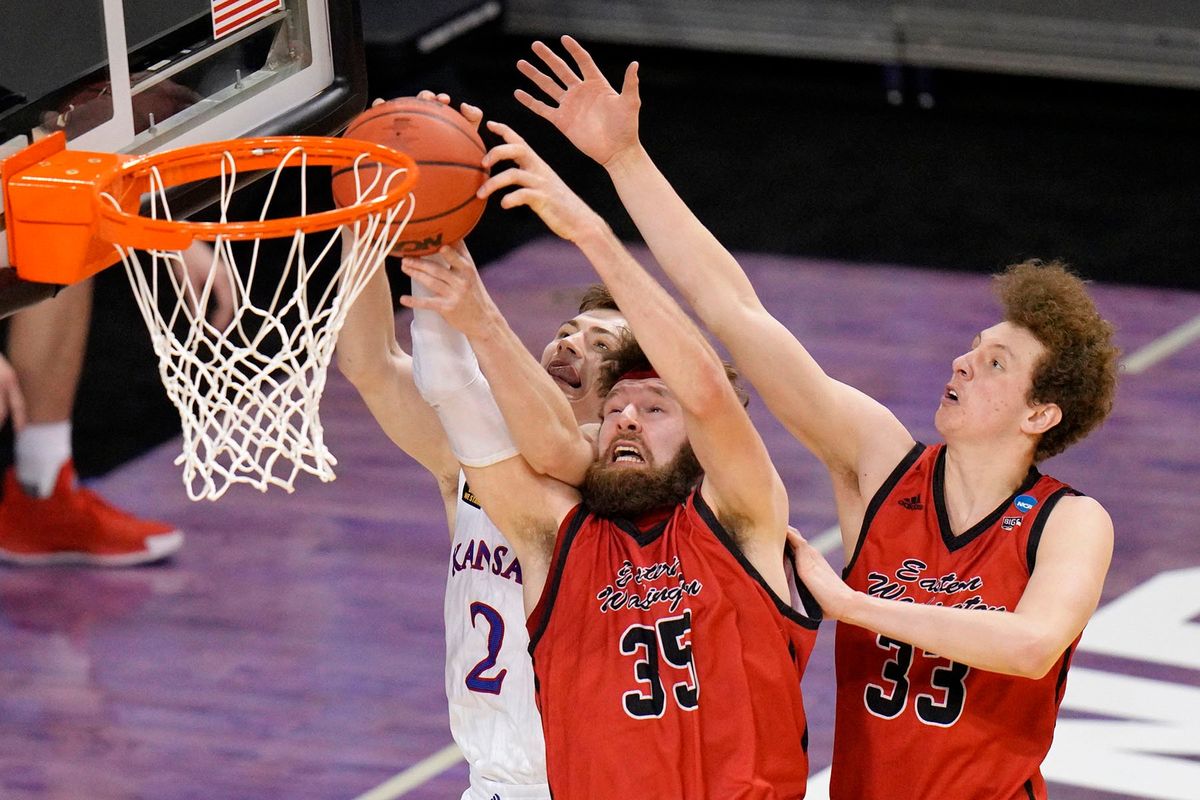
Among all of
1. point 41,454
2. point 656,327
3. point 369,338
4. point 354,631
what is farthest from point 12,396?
point 656,327

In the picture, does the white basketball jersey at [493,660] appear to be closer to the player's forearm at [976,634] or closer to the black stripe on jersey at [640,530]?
the black stripe on jersey at [640,530]

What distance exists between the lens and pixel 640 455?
4.26 m

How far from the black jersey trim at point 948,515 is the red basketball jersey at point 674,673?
0.35 m

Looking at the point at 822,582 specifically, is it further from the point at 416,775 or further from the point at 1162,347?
the point at 1162,347

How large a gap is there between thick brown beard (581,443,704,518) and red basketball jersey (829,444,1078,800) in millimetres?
420

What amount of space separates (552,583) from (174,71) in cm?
144

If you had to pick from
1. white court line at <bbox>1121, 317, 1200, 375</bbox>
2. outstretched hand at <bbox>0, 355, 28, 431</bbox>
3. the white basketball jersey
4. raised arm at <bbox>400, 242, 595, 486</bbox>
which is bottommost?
white court line at <bbox>1121, 317, 1200, 375</bbox>

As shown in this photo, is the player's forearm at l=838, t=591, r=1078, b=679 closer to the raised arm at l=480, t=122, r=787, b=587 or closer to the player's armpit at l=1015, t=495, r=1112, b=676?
the player's armpit at l=1015, t=495, r=1112, b=676

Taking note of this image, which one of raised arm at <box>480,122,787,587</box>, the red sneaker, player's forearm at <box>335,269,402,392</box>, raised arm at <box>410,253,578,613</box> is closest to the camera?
raised arm at <box>480,122,787,587</box>

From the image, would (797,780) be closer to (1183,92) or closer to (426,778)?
(426,778)

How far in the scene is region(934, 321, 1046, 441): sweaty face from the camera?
4.28 m

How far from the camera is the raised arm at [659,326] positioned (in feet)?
12.7

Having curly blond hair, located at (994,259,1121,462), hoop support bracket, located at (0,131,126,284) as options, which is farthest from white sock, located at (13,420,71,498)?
curly blond hair, located at (994,259,1121,462)

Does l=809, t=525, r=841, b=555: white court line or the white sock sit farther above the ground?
the white sock
